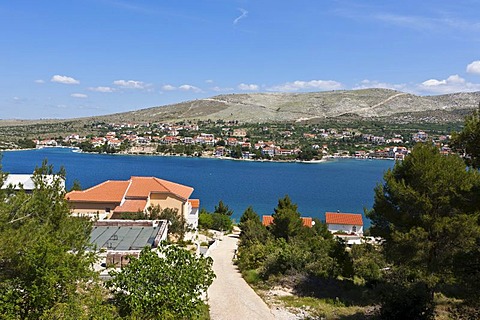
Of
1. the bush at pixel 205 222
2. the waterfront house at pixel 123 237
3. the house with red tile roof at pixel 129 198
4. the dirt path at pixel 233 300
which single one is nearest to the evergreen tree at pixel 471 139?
the dirt path at pixel 233 300

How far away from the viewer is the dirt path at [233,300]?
412 inches

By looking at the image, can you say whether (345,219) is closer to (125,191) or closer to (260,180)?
(125,191)

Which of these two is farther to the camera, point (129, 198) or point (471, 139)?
Result: point (129, 198)

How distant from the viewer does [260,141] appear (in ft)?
439

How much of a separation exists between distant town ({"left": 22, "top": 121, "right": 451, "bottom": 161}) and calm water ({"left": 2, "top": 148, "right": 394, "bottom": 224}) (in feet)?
36.1

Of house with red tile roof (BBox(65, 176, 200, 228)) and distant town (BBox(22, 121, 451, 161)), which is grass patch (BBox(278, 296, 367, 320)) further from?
distant town (BBox(22, 121, 451, 161))

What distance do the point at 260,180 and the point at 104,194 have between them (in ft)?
163

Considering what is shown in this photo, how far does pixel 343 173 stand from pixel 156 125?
109544mm

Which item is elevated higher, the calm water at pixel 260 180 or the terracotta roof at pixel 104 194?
the terracotta roof at pixel 104 194

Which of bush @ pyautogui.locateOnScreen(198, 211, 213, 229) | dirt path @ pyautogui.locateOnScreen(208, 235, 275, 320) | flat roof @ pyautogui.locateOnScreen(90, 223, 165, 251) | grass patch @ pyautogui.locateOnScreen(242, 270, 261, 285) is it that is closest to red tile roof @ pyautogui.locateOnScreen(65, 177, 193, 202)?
bush @ pyautogui.locateOnScreen(198, 211, 213, 229)

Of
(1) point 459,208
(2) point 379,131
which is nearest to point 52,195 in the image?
(1) point 459,208

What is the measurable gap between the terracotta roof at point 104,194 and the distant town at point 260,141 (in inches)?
3341

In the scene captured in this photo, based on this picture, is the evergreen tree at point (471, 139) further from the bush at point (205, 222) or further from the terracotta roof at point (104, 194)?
the bush at point (205, 222)

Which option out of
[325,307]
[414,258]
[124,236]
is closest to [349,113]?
[124,236]
